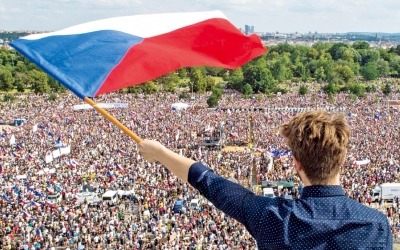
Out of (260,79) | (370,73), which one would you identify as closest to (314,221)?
(260,79)

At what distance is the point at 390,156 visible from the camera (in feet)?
78.5

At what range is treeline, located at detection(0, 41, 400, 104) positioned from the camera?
55562 millimetres

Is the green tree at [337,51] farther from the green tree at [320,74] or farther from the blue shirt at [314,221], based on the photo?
the blue shirt at [314,221]

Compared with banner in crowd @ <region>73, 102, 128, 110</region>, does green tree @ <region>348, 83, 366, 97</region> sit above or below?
below

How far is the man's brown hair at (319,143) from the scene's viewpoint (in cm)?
169

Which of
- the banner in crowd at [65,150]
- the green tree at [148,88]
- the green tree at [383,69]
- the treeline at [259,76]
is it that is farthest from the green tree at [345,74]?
the banner in crowd at [65,150]

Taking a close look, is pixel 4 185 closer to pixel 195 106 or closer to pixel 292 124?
pixel 292 124

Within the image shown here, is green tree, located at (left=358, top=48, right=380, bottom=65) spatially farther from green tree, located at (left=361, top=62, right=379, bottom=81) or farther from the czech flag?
the czech flag

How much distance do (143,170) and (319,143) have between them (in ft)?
65.9

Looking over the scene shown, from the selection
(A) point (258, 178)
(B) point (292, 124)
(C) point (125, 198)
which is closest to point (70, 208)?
(C) point (125, 198)

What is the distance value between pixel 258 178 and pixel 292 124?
1939cm

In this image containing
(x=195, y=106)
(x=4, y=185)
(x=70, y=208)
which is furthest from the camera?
(x=195, y=106)

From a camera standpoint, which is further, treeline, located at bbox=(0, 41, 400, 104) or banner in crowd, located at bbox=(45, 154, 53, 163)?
treeline, located at bbox=(0, 41, 400, 104)

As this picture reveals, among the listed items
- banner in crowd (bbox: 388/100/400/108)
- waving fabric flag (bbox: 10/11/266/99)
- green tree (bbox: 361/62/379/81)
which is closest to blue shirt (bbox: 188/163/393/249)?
waving fabric flag (bbox: 10/11/266/99)
